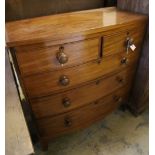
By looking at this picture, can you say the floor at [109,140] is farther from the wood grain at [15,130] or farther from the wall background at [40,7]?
the wall background at [40,7]

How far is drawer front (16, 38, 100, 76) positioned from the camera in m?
0.82

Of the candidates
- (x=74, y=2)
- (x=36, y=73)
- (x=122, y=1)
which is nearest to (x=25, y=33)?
(x=36, y=73)

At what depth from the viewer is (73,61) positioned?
3.09 feet

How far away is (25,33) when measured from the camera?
2.76 ft

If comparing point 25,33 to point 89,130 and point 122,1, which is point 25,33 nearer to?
point 122,1

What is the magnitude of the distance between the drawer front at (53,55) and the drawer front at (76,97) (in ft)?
0.72

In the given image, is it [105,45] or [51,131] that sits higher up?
[105,45]

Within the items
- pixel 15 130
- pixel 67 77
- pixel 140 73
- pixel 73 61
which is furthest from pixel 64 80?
pixel 140 73

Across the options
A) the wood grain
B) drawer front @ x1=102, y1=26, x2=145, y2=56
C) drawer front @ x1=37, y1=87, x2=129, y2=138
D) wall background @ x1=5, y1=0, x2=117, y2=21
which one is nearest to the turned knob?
drawer front @ x1=37, y1=87, x2=129, y2=138

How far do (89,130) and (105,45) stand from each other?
2.95 feet

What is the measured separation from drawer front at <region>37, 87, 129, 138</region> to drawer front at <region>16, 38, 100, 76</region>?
414 millimetres

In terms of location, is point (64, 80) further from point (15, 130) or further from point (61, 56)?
point (15, 130)

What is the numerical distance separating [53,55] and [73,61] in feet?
0.44

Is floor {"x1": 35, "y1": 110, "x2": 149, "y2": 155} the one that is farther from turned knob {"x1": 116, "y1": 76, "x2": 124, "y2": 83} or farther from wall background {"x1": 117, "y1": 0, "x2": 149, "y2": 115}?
turned knob {"x1": 116, "y1": 76, "x2": 124, "y2": 83}
